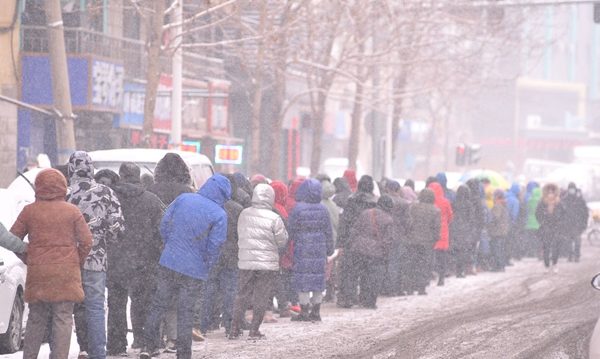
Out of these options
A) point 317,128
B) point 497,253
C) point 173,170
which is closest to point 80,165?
point 173,170

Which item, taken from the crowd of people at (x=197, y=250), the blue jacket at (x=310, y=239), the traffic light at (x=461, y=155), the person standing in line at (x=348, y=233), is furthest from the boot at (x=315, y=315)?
the traffic light at (x=461, y=155)

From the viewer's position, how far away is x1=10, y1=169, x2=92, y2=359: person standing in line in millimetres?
11430

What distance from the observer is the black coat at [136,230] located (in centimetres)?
1377

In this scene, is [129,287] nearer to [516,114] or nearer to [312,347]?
[312,347]

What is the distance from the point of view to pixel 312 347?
1514 cm

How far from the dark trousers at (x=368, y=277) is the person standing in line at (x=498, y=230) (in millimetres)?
9514

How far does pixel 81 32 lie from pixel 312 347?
16.8 meters

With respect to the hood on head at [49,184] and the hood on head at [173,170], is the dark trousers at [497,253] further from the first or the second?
the hood on head at [49,184]

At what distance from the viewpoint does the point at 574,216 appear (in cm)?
3328

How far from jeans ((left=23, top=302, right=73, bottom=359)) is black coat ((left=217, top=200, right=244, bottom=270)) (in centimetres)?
507

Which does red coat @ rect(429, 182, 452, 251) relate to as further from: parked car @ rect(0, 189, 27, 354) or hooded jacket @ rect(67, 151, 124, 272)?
hooded jacket @ rect(67, 151, 124, 272)

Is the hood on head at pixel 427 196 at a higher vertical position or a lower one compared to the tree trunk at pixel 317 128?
lower

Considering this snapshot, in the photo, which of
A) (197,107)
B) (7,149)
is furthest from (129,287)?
(197,107)

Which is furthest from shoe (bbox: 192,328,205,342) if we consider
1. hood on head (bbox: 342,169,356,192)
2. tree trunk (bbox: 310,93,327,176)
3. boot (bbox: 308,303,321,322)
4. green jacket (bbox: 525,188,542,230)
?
tree trunk (bbox: 310,93,327,176)
